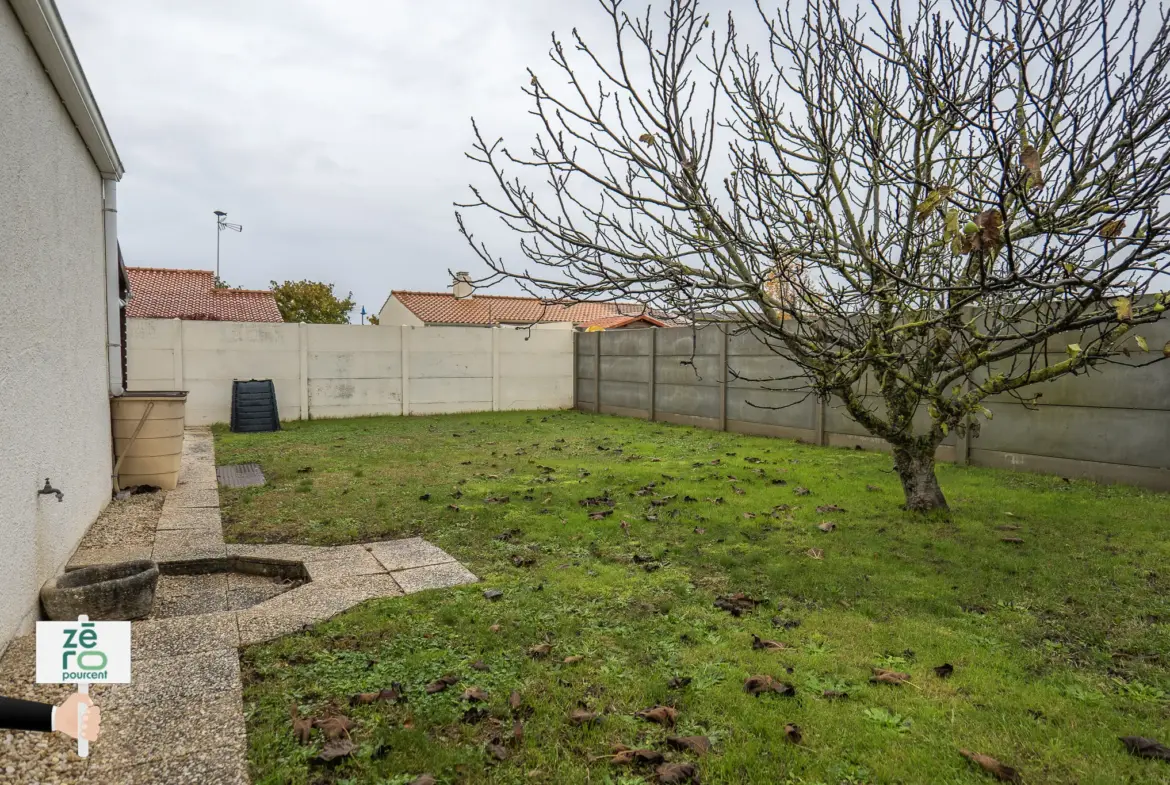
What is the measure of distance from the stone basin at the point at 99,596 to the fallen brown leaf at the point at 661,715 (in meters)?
2.63

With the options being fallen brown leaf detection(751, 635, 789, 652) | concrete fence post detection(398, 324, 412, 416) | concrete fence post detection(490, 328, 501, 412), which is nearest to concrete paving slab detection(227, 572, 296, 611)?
fallen brown leaf detection(751, 635, 789, 652)

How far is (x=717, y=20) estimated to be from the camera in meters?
4.27

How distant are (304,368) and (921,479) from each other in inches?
484

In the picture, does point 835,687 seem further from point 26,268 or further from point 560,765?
point 26,268

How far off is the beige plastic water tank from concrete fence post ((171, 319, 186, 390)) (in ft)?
22.0

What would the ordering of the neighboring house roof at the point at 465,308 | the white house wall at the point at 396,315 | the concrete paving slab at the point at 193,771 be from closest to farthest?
the concrete paving slab at the point at 193,771, the neighboring house roof at the point at 465,308, the white house wall at the point at 396,315

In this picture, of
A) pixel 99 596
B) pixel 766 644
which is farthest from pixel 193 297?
pixel 766 644

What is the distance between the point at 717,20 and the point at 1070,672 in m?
4.13

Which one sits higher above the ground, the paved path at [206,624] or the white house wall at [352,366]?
the white house wall at [352,366]

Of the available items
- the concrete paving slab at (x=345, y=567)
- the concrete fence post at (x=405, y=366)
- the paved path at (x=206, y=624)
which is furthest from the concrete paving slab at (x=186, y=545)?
the concrete fence post at (x=405, y=366)

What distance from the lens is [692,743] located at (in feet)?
7.43

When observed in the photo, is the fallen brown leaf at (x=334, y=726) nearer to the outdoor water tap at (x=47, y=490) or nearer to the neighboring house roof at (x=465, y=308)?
the outdoor water tap at (x=47, y=490)

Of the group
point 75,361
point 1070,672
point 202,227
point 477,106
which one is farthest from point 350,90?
point 202,227

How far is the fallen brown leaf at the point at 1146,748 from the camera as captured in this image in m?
2.16
